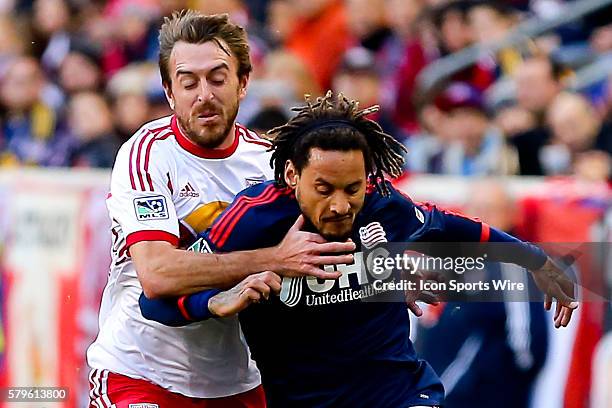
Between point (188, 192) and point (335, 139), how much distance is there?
788 millimetres

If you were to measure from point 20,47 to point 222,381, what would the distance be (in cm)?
803

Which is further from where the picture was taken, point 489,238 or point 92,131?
point 92,131

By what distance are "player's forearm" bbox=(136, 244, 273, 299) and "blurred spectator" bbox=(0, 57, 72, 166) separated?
6.02m

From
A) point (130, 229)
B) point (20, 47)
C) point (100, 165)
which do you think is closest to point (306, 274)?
point (130, 229)

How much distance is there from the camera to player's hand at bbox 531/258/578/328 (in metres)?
5.05

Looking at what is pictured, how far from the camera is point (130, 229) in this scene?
4809mm

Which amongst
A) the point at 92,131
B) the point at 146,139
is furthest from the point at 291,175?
the point at 92,131

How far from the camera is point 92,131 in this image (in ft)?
34.1

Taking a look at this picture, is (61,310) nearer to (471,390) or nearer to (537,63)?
(471,390)

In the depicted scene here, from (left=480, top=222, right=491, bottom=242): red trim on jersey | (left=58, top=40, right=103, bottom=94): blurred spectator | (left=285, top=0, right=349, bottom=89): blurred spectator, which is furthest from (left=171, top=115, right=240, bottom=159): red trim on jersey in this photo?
(left=58, top=40, right=103, bottom=94): blurred spectator

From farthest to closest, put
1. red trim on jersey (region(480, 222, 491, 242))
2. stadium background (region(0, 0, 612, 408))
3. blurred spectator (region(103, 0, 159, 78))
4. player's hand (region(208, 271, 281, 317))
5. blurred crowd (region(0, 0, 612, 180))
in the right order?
blurred spectator (region(103, 0, 159, 78)) < blurred crowd (region(0, 0, 612, 180)) < stadium background (region(0, 0, 612, 408)) < red trim on jersey (region(480, 222, 491, 242)) < player's hand (region(208, 271, 281, 317))

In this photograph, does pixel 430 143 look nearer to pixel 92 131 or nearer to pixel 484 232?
pixel 92 131

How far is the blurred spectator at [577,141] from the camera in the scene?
8.09 meters

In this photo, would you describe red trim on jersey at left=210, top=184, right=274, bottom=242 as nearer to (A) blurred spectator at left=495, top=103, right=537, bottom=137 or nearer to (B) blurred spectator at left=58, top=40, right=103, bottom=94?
(A) blurred spectator at left=495, top=103, right=537, bottom=137
